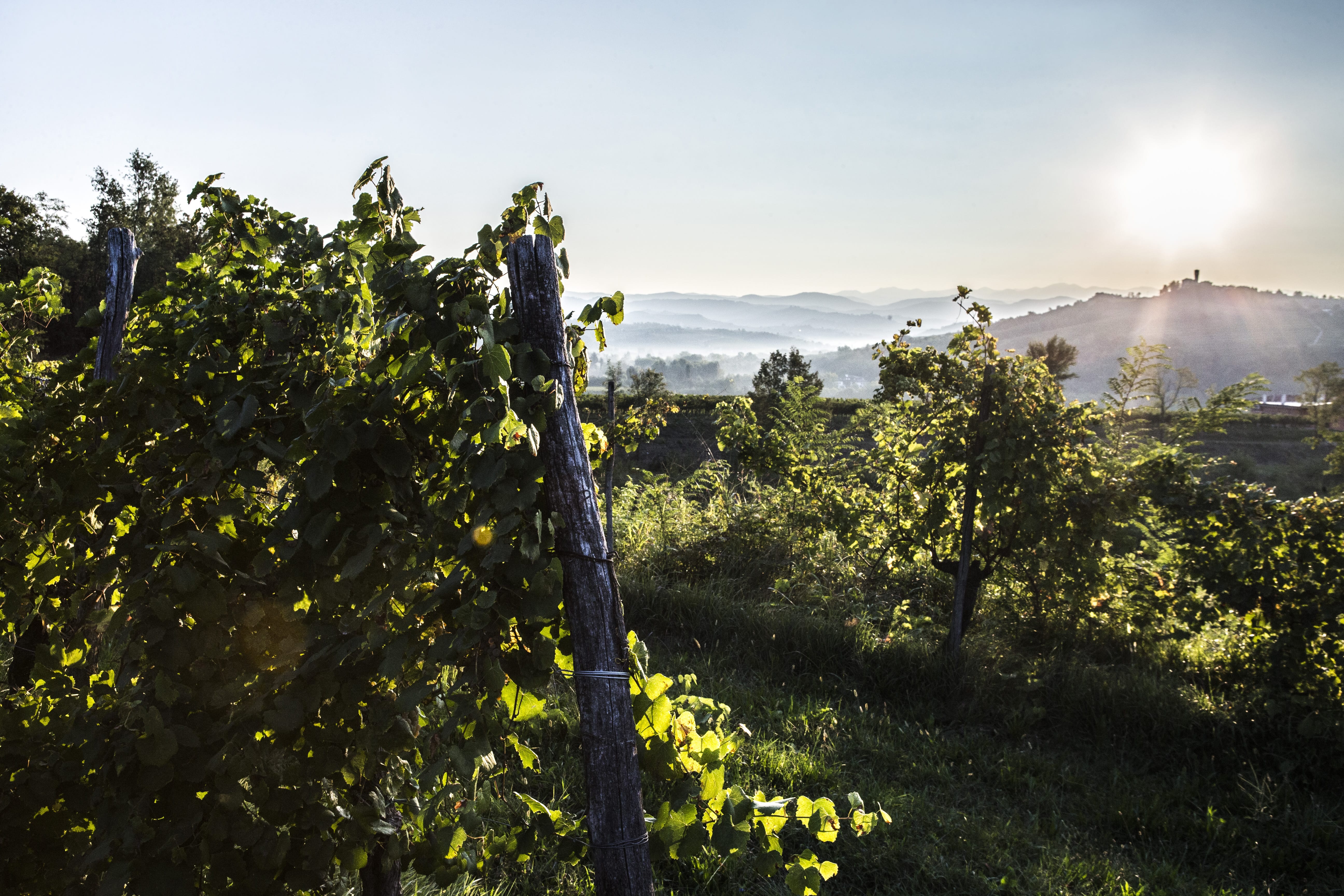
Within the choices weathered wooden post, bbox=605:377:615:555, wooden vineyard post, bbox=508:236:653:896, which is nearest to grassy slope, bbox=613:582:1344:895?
weathered wooden post, bbox=605:377:615:555

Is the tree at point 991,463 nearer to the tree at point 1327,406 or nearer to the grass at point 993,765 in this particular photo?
the grass at point 993,765

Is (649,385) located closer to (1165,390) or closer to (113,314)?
(1165,390)

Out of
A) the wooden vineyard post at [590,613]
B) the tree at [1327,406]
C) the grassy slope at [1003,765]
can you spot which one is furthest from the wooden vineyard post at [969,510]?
the tree at [1327,406]

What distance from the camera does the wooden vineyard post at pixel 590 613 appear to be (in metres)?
1.48

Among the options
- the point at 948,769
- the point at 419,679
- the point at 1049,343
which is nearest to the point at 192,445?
the point at 419,679

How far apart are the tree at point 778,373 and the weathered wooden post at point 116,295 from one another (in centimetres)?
1682

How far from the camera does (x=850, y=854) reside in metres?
3.06

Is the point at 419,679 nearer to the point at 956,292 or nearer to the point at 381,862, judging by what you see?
the point at 381,862

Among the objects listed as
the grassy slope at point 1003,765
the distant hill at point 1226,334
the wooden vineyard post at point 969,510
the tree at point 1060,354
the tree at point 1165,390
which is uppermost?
the distant hill at point 1226,334

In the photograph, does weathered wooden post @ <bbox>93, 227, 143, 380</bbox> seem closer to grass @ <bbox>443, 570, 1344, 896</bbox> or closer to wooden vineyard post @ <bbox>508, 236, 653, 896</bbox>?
wooden vineyard post @ <bbox>508, 236, 653, 896</bbox>

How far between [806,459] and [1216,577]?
4064 millimetres

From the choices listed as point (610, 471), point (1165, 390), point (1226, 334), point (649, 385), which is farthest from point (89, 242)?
point (1226, 334)

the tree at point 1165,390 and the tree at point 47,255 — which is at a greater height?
the tree at point 47,255

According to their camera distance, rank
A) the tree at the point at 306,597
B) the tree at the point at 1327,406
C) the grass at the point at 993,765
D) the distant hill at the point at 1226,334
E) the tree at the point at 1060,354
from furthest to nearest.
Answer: the distant hill at the point at 1226,334, the tree at the point at 1060,354, the tree at the point at 1327,406, the grass at the point at 993,765, the tree at the point at 306,597
